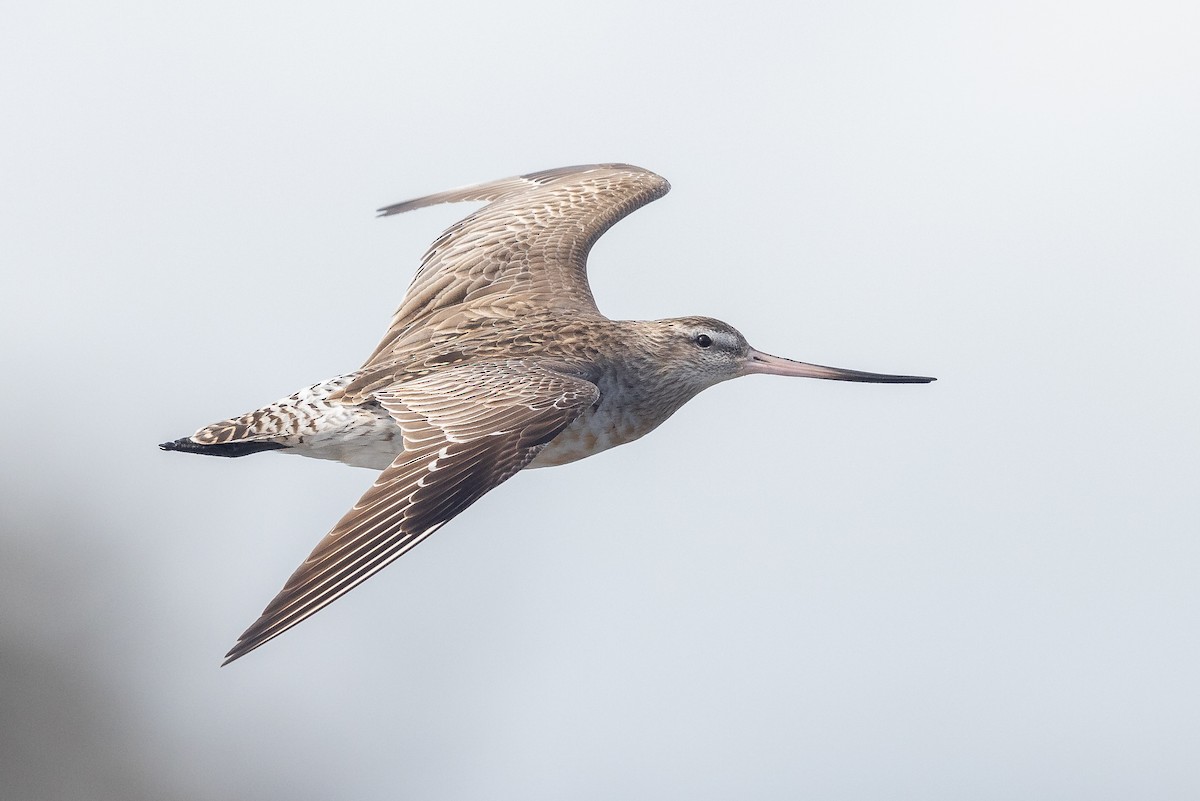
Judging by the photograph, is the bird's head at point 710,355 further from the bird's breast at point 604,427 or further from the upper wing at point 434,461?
the upper wing at point 434,461

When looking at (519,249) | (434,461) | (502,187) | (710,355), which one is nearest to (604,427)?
(710,355)

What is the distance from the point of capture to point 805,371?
1558cm

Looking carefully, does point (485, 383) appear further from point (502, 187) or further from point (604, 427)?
point (502, 187)

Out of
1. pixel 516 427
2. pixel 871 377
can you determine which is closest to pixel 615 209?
pixel 871 377

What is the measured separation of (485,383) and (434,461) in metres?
1.20

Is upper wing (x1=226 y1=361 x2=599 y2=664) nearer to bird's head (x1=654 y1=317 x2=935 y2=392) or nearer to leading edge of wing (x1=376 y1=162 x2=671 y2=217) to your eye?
bird's head (x1=654 y1=317 x2=935 y2=392)

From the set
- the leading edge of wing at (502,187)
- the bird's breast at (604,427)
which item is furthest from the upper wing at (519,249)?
the bird's breast at (604,427)

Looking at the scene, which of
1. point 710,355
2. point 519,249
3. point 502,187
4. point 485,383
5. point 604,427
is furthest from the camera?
point 502,187

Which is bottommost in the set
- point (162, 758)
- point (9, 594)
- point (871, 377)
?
point (162, 758)

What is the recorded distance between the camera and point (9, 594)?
35.2m

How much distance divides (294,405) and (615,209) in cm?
498

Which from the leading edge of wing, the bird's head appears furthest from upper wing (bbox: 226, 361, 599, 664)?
the leading edge of wing

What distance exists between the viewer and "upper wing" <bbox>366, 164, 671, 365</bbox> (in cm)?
1535

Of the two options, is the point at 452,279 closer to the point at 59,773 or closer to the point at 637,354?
the point at 637,354
